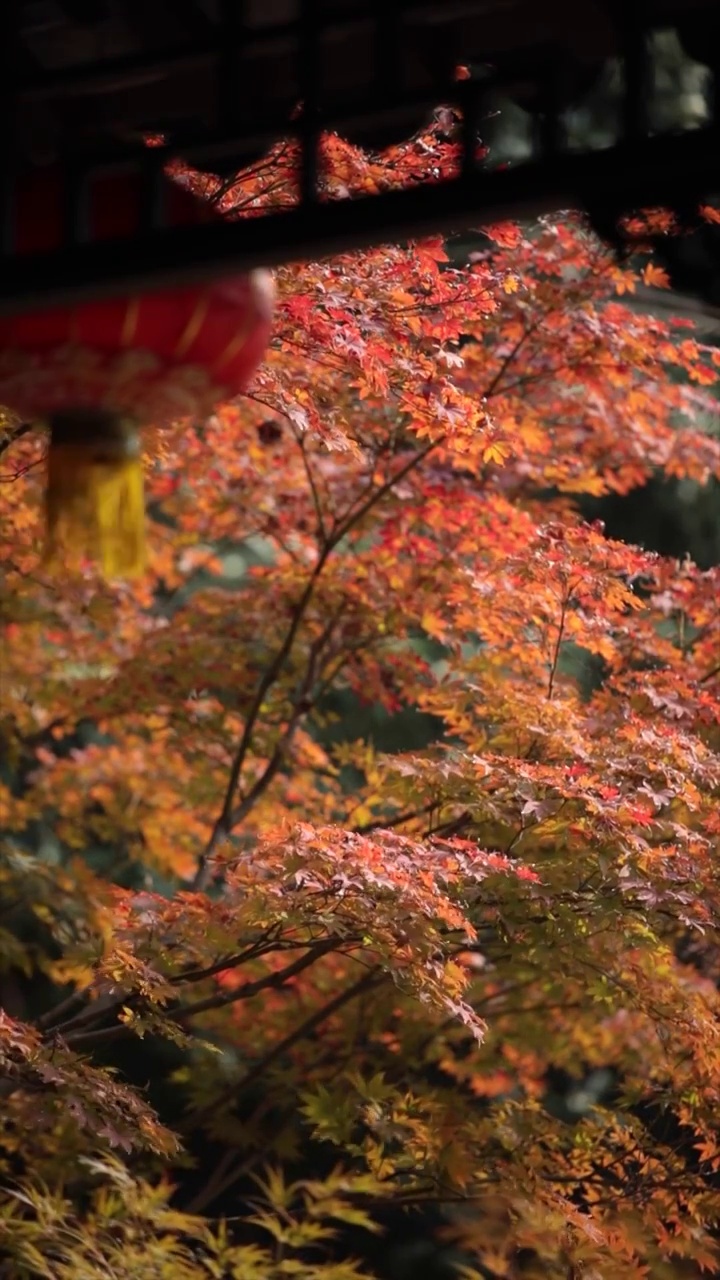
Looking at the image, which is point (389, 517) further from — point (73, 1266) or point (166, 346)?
point (166, 346)

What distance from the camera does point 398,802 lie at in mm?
7711

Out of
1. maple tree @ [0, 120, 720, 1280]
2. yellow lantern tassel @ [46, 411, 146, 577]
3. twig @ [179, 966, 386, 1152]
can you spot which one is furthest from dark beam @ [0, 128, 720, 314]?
twig @ [179, 966, 386, 1152]

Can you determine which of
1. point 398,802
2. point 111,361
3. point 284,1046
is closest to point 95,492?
point 111,361

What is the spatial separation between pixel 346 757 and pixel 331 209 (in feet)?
18.4

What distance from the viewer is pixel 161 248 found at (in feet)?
8.42

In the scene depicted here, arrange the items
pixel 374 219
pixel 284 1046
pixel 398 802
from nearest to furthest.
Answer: pixel 374 219 < pixel 284 1046 < pixel 398 802

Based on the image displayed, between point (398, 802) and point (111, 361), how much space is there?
5.16 meters

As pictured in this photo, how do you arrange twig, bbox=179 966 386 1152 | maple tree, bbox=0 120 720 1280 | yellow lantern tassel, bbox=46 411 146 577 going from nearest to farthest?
yellow lantern tassel, bbox=46 411 146 577 < maple tree, bbox=0 120 720 1280 < twig, bbox=179 966 386 1152

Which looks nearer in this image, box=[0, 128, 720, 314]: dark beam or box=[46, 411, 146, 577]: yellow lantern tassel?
box=[0, 128, 720, 314]: dark beam

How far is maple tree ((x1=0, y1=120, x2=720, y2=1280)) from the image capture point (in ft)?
19.2

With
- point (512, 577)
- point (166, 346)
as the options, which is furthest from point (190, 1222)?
point (166, 346)

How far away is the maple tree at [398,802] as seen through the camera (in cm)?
586

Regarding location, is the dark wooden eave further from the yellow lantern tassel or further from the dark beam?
the yellow lantern tassel

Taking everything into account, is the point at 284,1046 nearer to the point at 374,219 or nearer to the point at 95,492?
the point at 95,492
